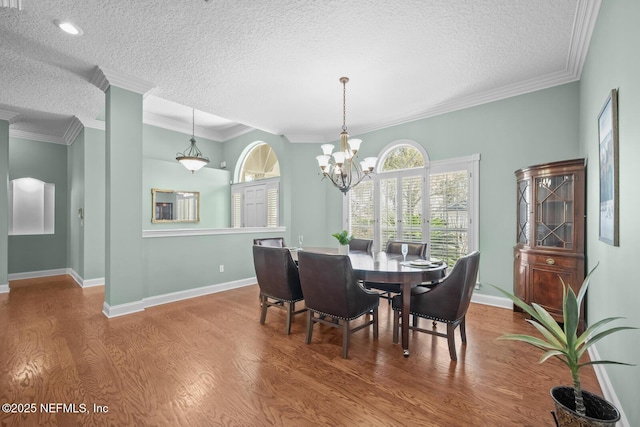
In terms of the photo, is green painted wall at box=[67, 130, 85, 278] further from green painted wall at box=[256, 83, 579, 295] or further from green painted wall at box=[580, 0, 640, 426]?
green painted wall at box=[580, 0, 640, 426]

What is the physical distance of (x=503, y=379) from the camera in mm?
2158

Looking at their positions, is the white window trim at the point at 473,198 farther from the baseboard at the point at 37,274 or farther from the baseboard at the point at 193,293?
the baseboard at the point at 37,274

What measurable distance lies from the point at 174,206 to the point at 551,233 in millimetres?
6681

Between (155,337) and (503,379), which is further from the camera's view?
(155,337)

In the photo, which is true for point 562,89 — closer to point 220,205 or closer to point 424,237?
point 424,237

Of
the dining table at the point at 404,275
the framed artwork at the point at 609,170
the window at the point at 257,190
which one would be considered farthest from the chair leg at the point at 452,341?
the window at the point at 257,190

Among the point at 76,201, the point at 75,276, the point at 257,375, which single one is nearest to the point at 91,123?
the point at 76,201

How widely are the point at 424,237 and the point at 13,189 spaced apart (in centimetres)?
779

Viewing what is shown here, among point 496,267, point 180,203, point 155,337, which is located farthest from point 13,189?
point 496,267

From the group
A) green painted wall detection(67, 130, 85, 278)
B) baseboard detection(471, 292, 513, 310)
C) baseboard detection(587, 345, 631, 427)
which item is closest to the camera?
baseboard detection(587, 345, 631, 427)

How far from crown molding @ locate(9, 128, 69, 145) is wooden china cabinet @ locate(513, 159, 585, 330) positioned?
27.7 ft

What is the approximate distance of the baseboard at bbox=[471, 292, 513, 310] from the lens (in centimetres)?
382

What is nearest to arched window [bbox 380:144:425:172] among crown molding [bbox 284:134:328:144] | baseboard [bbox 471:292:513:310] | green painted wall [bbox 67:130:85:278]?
crown molding [bbox 284:134:328:144]

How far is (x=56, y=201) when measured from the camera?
6035 millimetres
